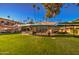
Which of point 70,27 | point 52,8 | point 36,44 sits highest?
point 52,8

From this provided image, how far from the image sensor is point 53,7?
228cm

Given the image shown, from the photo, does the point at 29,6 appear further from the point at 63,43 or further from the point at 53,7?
the point at 63,43

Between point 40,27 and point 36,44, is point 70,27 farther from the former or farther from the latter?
point 36,44

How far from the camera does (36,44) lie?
7.48ft

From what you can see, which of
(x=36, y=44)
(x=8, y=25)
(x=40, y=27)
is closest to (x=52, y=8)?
(x=40, y=27)

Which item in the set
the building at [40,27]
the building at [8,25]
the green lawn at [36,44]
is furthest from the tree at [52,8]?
the building at [8,25]

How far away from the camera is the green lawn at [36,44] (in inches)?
88.8

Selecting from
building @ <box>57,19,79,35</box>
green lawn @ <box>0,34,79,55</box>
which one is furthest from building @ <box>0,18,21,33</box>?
building @ <box>57,19,79,35</box>

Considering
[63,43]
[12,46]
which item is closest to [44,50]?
[63,43]

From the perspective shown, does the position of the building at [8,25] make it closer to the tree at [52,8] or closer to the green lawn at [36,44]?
the green lawn at [36,44]

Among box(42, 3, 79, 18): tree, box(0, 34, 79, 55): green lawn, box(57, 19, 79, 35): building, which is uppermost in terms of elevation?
box(42, 3, 79, 18): tree

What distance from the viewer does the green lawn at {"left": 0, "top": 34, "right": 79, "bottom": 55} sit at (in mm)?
2256

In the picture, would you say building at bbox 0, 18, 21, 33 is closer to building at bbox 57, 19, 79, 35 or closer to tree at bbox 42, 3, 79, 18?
tree at bbox 42, 3, 79, 18

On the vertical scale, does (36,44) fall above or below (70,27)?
below
